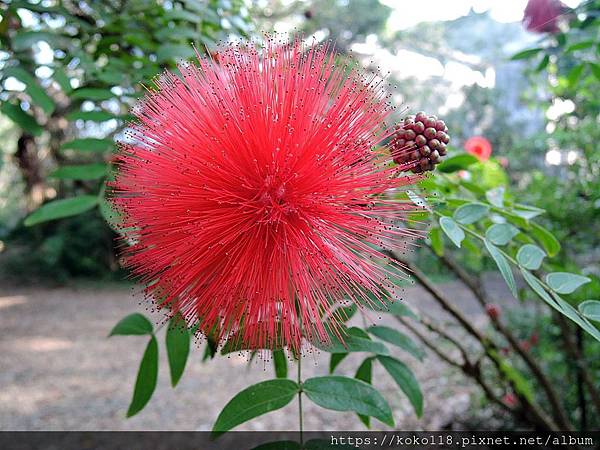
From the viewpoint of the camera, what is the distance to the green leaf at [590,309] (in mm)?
944

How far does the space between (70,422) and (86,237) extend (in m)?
6.53

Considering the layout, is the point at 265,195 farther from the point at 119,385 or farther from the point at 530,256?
the point at 119,385

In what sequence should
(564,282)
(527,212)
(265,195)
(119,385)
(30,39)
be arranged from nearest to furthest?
(265,195)
(564,282)
(527,212)
(30,39)
(119,385)

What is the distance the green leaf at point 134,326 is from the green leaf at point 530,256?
3.15 feet

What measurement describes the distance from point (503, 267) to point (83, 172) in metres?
1.25

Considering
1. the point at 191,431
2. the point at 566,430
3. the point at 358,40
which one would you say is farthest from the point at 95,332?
the point at 358,40

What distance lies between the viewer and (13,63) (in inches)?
62.2

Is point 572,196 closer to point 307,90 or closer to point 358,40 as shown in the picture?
point 307,90

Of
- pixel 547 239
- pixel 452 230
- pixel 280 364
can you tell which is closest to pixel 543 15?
pixel 547 239

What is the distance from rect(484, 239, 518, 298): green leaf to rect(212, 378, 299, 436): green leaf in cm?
49

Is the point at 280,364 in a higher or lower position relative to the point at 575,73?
lower

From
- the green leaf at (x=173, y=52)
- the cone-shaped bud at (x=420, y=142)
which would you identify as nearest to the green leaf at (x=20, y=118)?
the green leaf at (x=173, y=52)

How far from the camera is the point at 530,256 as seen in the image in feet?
3.51

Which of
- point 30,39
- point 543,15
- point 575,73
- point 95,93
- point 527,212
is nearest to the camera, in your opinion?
point 527,212
